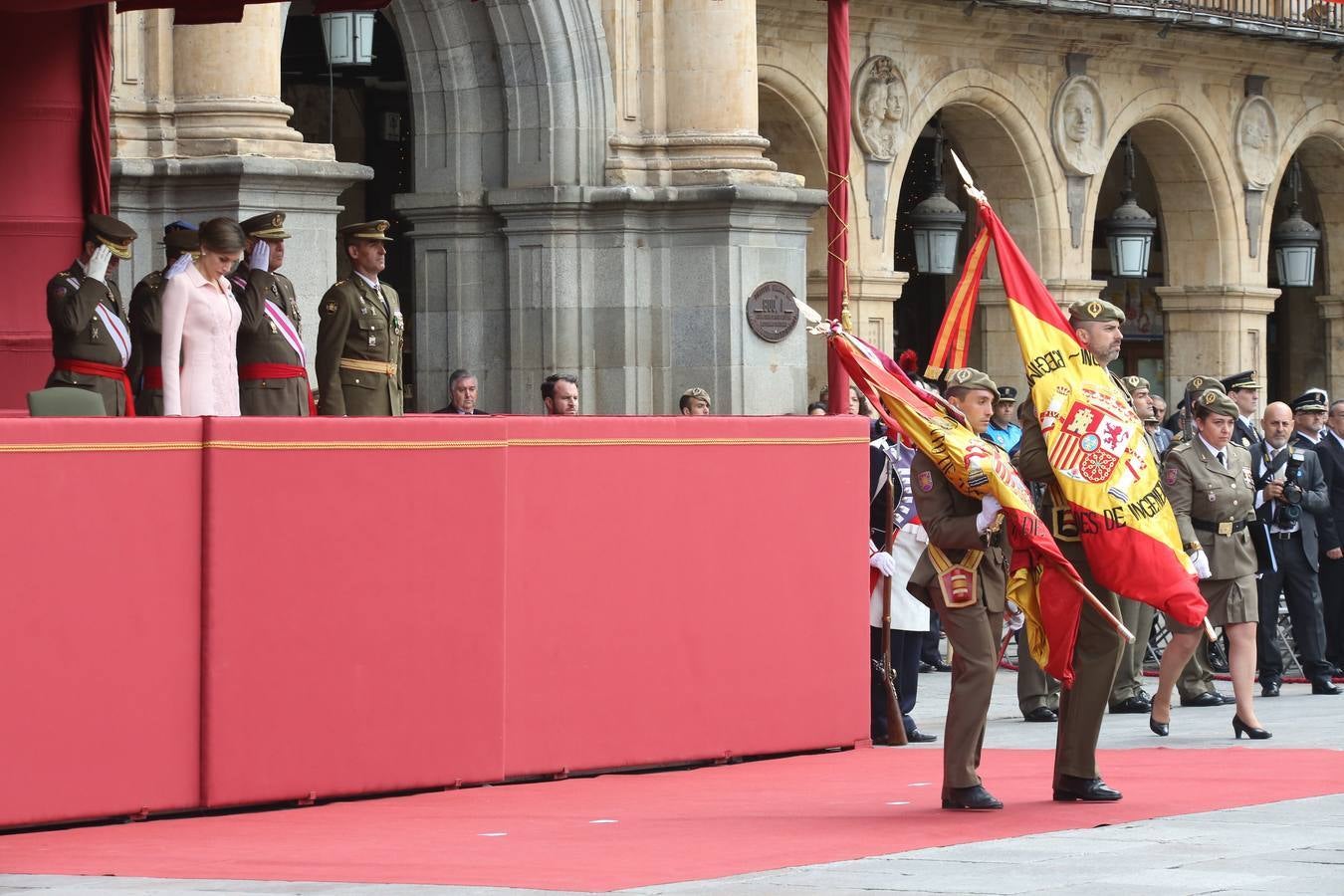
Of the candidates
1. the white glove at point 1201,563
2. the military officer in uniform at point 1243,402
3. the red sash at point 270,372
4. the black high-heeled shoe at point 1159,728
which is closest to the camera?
the red sash at point 270,372

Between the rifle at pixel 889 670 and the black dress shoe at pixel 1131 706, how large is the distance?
2.19m

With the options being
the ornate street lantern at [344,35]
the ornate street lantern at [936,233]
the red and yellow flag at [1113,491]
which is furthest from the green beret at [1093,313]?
the ornate street lantern at [936,233]

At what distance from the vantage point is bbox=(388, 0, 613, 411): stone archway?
20.6 m

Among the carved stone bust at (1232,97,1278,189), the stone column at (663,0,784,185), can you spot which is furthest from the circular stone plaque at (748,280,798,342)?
the carved stone bust at (1232,97,1278,189)

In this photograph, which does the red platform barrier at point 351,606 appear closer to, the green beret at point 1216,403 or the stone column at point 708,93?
the green beret at point 1216,403

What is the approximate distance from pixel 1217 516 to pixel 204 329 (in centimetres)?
561

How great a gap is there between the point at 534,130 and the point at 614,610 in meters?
9.81

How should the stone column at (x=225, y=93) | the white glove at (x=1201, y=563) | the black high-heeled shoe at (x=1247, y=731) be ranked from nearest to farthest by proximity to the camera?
the black high-heeled shoe at (x=1247, y=731) < the white glove at (x=1201, y=563) < the stone column at (x=225, y=93)

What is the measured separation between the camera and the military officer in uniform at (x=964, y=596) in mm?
10016

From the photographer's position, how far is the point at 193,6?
1402cm

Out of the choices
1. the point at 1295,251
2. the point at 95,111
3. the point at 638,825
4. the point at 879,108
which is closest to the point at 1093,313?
the point at 638,825

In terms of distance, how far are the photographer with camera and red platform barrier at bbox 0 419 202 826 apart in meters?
8.08

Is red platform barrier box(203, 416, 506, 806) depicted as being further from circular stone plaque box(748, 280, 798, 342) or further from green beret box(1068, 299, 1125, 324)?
circular stone plaque box(748, 280, 798, 342)

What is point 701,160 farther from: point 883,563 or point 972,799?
point 972,799
